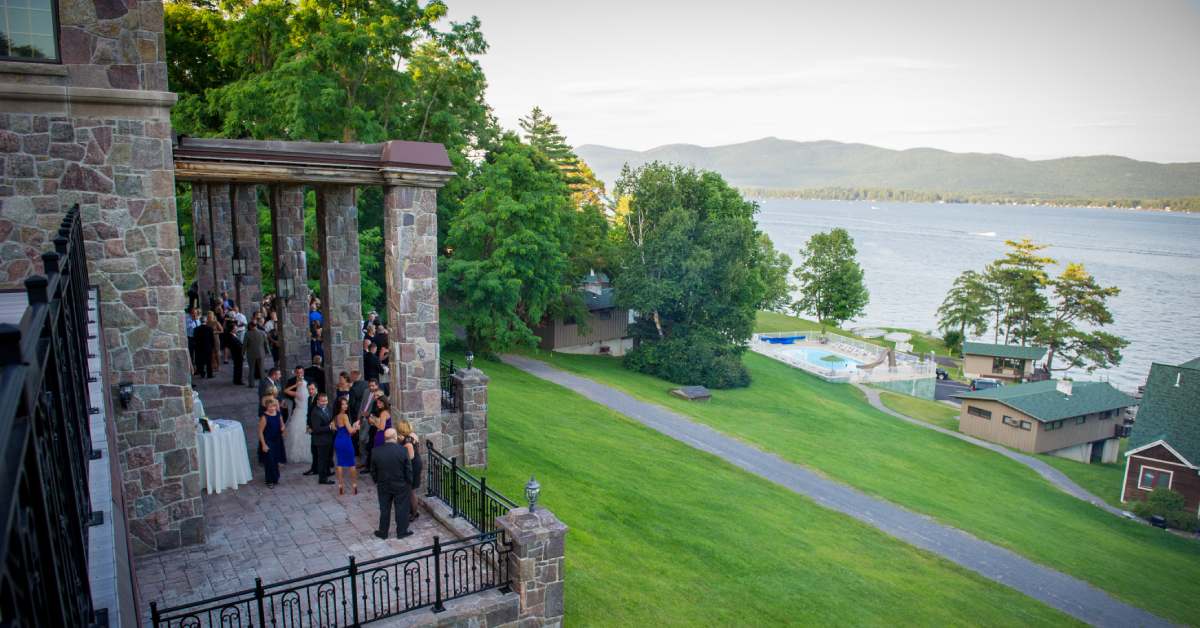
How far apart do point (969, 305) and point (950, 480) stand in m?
45.0

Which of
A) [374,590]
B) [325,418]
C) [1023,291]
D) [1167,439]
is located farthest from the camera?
[1023,291]

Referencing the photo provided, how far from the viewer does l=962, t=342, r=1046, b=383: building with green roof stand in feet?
208

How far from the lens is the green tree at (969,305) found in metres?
73.2

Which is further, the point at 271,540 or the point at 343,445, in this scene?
the point at 343,445

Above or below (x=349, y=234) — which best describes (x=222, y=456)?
below

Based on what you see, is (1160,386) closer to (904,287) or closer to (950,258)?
(904,287)

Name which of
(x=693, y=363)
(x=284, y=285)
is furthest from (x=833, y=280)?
(x=284, y=285)

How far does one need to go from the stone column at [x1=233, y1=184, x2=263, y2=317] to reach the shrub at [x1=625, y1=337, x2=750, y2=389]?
27.7m

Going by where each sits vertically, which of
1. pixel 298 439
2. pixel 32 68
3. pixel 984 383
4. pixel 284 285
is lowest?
pixel 984 383

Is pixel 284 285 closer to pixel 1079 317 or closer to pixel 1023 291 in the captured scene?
pixel 1023 291

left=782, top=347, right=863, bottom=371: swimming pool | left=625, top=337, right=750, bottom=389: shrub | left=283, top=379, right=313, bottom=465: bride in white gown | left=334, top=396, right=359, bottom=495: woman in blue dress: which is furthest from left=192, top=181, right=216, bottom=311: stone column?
left=782, top=347, right=863, bottom=371: swimming pool

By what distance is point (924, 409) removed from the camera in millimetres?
51844

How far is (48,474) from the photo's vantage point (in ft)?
9.70

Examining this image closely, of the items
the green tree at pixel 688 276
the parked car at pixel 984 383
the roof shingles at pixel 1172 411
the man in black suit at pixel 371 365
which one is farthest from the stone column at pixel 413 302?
the parked car at pixel 984 383
